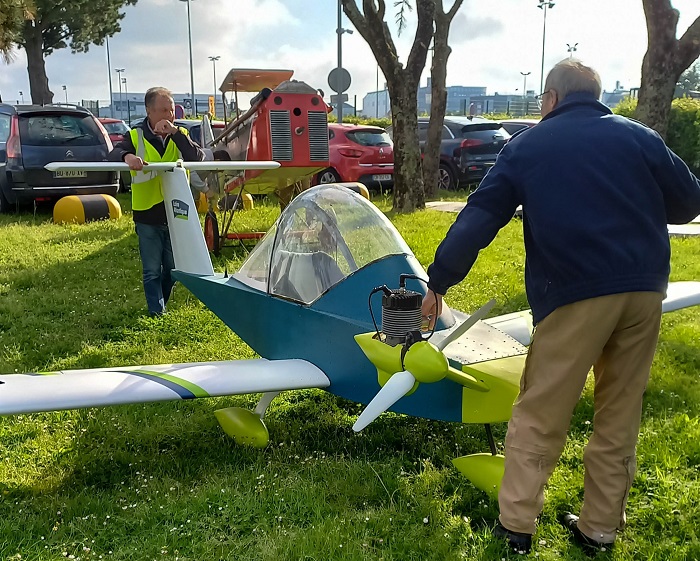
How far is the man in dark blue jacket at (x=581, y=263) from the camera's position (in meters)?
2.38

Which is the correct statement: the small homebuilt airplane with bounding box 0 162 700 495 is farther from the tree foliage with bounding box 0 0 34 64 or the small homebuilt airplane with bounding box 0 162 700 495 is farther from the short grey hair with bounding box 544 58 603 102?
the tree foliage with bounding box 0 0 34 64

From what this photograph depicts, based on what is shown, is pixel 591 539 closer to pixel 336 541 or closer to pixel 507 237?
pixel 336 541

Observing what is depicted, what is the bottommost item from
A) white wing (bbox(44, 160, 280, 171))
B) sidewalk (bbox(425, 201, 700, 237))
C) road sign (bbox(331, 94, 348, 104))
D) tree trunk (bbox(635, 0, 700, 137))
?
sidewalk (bbox(425, 201, 700, 237))

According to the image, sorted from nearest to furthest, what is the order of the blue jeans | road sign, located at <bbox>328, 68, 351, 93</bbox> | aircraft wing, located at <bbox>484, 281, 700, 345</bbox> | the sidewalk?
aircraft wing, located at <bbox>484, 281, 700, 345</bbox>
the blue jeans
the sidewalk
road sign, located at <bbox>328, 68, 351, 93</bbox>

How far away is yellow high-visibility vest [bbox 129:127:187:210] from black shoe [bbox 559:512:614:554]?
13.6ft

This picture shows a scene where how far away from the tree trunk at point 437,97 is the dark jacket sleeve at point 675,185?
11528mm

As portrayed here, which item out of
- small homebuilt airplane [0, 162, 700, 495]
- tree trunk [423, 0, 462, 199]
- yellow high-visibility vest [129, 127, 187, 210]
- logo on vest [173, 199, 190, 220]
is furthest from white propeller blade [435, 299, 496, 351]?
tree trunk [423, 0, 462, 199]

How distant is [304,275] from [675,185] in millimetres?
2028

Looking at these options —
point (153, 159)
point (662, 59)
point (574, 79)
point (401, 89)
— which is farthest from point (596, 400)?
point (401, 89)

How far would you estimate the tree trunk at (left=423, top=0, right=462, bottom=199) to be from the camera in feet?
45.8

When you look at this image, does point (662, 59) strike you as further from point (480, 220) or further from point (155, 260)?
point (155, 260)

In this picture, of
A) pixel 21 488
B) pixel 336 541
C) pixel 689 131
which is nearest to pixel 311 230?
pixel 336 541

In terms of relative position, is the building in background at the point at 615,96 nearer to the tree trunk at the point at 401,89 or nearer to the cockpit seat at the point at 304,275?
the tree trunk at the point at 401,89

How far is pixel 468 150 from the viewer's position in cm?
1517
